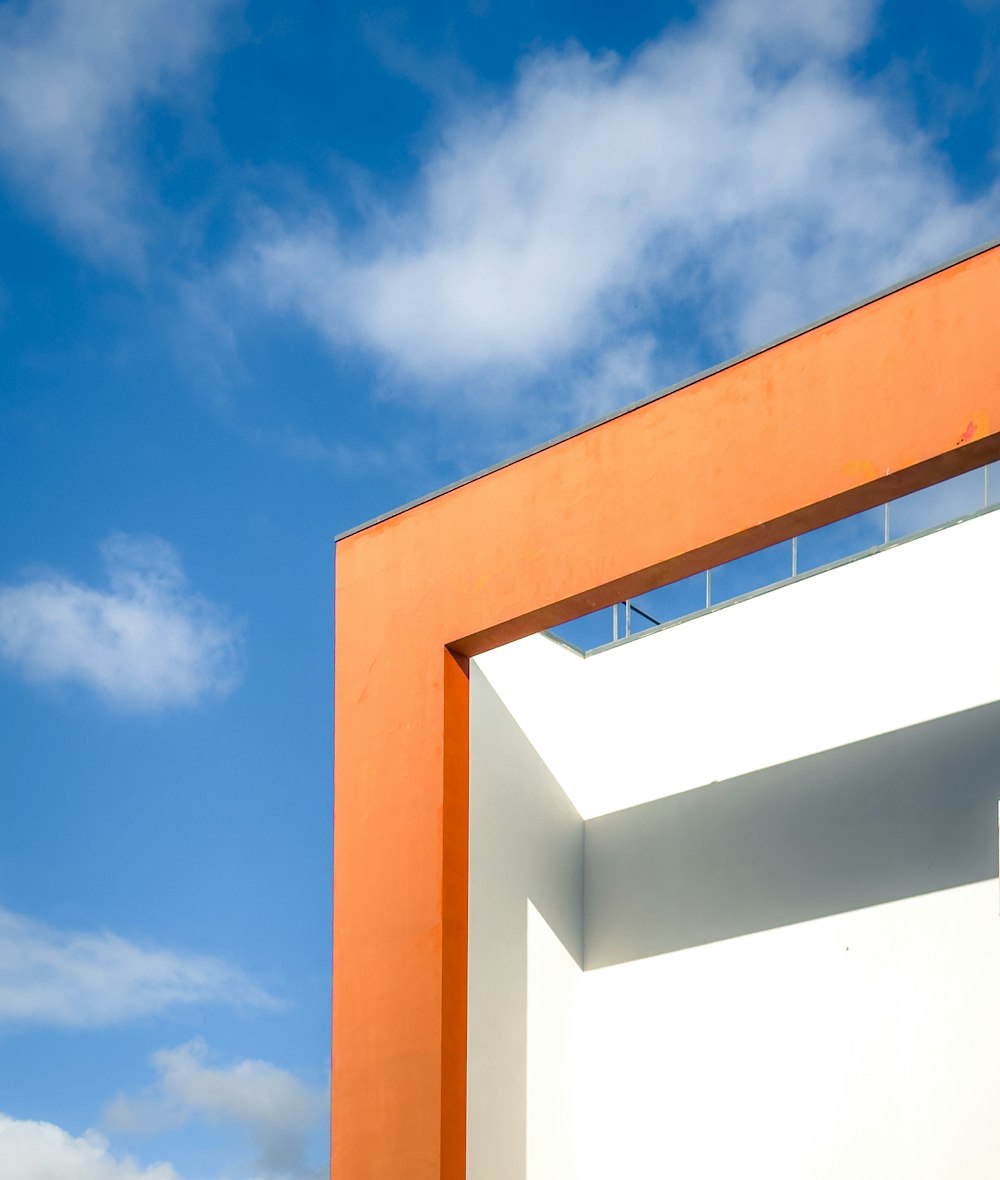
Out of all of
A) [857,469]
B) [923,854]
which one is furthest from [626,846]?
[857,469]

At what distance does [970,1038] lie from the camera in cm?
1048

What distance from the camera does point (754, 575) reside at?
510 inches

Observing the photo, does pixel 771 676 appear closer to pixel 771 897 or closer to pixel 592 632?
pixel 771 897

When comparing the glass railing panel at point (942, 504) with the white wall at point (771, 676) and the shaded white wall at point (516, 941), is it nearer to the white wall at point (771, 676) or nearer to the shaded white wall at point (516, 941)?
the white wall at point (771, 676)

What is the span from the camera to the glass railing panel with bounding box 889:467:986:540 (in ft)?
39.2

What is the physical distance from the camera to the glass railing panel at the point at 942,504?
11.9 meters

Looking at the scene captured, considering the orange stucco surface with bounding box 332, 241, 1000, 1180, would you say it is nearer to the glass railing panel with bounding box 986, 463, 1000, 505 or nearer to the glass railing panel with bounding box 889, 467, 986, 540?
the glass railing panel with bounding box 889, 467, 986, 540

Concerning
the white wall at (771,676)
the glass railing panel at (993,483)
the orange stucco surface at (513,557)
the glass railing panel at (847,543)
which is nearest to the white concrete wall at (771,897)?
the white wall at (771,676)

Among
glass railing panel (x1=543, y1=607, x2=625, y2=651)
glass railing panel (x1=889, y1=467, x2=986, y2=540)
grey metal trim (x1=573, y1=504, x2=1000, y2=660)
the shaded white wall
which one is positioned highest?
glass railing panel (x1=889, y1=467, x2=986, y2=540)

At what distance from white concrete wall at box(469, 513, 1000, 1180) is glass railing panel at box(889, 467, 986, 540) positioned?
7.8 inches

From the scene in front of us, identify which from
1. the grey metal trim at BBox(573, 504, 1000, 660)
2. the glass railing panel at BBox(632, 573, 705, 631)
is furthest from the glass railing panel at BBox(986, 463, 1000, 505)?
the glass railing panel at BBox(632, 573, 705, 631)

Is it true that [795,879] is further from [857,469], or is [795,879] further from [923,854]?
[857,469]

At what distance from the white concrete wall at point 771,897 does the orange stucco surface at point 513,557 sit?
3.14 feet

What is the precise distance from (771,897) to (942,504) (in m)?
2.94
